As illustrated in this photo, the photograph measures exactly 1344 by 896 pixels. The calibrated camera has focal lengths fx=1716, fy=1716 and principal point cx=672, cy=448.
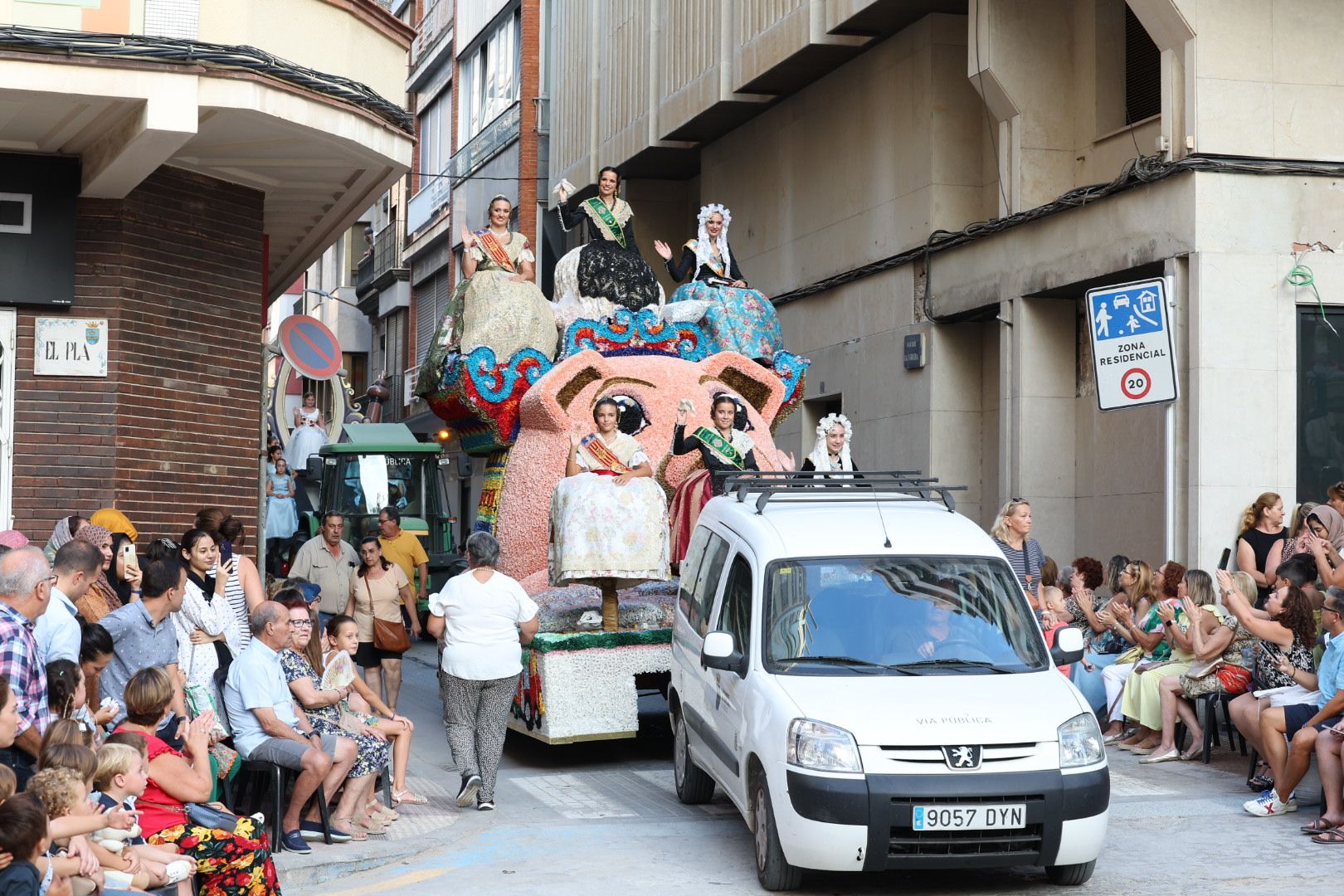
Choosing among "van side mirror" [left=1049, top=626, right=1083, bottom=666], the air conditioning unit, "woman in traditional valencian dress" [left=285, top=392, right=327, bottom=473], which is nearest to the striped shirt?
"van side mirror" [left=1049, top=626, right=1083, bottom=666]

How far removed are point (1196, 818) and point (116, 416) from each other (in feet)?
25.8

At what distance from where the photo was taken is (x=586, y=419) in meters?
13.5

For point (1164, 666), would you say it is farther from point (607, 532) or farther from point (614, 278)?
point (614, 278)

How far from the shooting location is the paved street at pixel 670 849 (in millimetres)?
8297

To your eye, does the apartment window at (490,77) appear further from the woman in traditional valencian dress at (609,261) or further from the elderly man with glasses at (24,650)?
the elderly man with glasses at (24,650)

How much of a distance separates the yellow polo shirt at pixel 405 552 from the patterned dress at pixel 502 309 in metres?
1.79

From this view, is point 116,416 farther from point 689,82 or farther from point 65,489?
point 689,82

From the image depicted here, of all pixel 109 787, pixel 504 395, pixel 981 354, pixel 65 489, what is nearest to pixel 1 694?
pixel 109 787

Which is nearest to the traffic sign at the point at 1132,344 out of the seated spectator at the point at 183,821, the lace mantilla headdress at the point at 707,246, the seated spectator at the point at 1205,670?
the seated spectator at the point at 1205,670

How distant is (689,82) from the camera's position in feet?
81.4

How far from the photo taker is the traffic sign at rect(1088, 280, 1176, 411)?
1130 centimetres

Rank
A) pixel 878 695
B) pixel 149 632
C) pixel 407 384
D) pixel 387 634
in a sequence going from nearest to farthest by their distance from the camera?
pixel 878 695
pixel 149 632
pixel 387 634
pixel 407 384

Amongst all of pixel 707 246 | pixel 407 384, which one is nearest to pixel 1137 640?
pixel 707 246

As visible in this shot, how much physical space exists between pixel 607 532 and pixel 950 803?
4470mm
